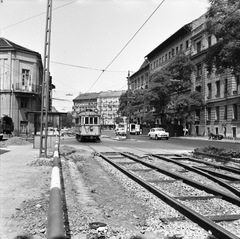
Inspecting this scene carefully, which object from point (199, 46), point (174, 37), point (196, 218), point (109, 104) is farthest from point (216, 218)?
point (109, 104)

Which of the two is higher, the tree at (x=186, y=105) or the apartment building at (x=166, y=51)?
the apartment building at (x=166, y=51)

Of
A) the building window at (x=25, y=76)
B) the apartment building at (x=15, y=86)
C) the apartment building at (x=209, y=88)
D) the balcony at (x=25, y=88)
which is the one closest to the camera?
the apartment building at (x=15, y=86)

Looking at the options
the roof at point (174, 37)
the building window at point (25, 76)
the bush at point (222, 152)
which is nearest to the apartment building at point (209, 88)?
the roof at point (174, 37)

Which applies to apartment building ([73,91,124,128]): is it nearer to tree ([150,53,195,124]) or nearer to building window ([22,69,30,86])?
tree ([150,53,195,124])

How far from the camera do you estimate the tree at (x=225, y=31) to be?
15422mm

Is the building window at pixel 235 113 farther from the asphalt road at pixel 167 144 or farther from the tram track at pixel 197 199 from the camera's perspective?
the tram track at pixel 197 199

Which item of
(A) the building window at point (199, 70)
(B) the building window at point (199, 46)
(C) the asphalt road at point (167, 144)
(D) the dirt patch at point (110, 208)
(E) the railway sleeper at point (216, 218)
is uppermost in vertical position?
(B) the building window at point (199, 46)

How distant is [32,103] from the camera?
43.1 metres

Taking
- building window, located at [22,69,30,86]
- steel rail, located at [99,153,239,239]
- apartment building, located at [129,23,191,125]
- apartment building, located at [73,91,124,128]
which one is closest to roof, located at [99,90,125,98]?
apartment building, located at [73,91,124,128]

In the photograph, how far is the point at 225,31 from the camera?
1631cm

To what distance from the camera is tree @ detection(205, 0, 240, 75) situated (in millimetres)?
15422

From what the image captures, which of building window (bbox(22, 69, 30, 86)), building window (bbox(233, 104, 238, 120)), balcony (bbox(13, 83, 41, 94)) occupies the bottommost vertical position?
building window (bbox(233, 104, 238, 120))

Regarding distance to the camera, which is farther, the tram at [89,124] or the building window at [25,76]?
the building window at [25,76]

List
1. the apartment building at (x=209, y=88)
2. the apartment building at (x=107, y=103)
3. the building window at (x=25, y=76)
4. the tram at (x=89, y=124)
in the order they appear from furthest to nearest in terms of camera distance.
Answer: the apartment building at (x=107, y=103) < the building window at (x=25, y=76) < the apartment building at (x=209, y=88) < the tram at (x=89, y=124)
